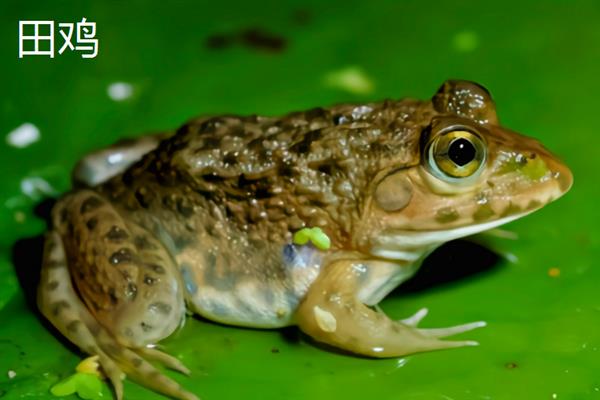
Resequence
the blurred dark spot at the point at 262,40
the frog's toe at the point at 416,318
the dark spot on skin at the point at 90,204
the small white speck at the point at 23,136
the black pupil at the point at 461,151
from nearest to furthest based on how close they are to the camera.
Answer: the black pupil at the point at 461,151
the frog's toe at the point at 416,318
the dark spot on skin at the point at 90,204
the small white speck at the point at 23,136
the blurred dark spot at the point at 262,40

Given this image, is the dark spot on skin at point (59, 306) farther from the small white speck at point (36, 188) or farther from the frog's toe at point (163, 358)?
the small white speck at point (36, 188)

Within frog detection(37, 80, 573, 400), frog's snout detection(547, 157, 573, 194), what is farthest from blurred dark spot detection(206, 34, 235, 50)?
frog's snout detection(547, 157, 573, 194)

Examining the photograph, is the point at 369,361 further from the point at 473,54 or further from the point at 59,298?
the point at 473,54

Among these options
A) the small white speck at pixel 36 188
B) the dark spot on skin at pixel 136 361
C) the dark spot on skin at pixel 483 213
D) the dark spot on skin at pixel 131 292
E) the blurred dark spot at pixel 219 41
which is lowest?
Result: the dark spot on skin at pixel 136 361

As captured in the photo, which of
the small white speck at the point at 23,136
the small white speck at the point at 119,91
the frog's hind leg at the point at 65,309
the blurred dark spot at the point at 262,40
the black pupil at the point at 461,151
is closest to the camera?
the black pupil at the point at 461,151

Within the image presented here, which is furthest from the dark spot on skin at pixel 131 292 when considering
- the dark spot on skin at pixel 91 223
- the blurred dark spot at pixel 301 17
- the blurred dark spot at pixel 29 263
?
the blurred dark spot at pixel 301 17

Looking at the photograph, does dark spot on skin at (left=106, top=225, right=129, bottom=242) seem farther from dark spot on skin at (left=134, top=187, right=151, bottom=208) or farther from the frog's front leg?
the frog's front leg
